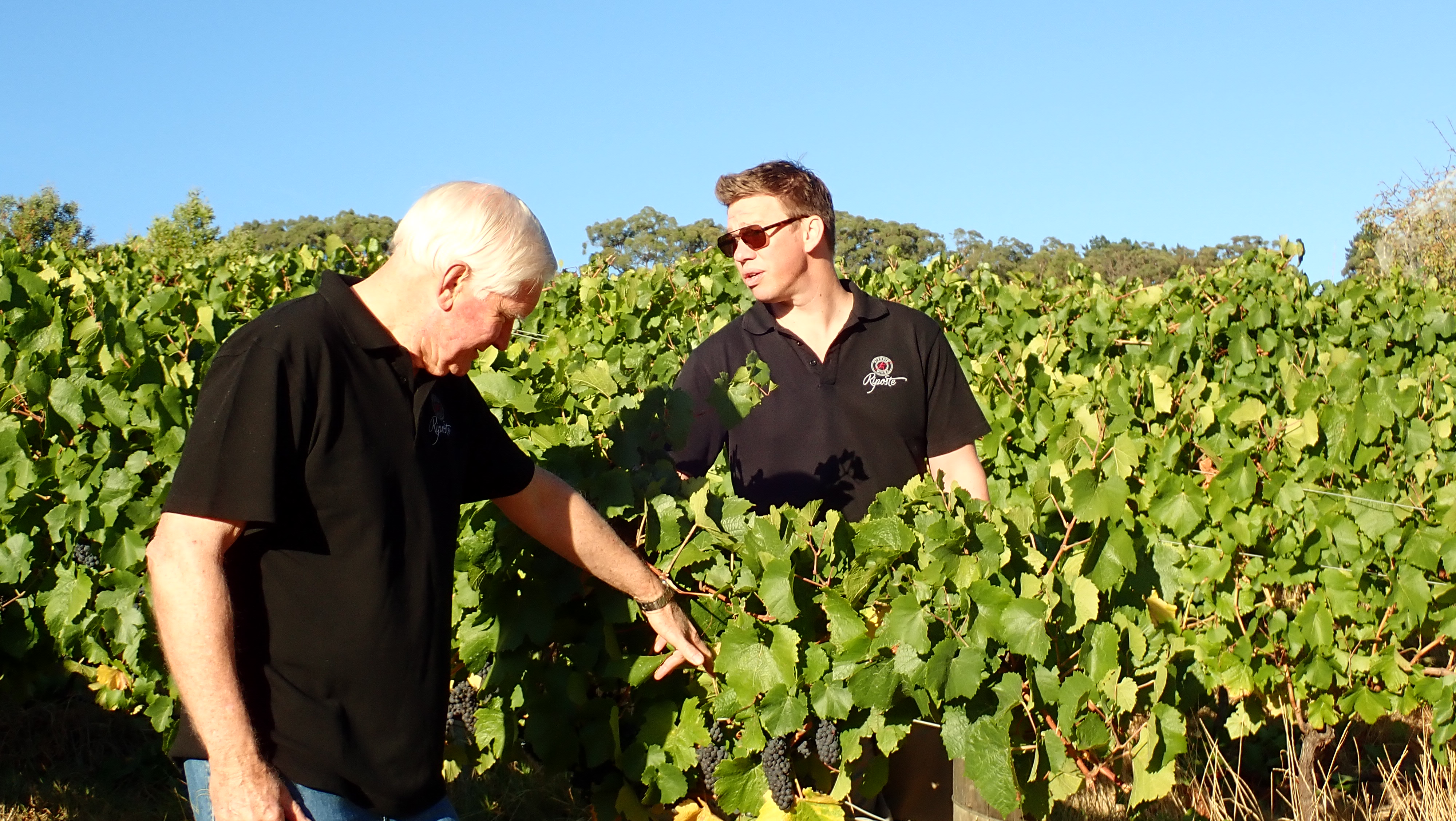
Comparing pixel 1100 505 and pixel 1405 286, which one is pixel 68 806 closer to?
pixel 1100 505

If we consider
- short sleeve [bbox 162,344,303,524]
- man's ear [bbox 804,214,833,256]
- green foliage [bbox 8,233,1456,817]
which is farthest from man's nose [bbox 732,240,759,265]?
short sleeve [bbox 162,344,303,524]

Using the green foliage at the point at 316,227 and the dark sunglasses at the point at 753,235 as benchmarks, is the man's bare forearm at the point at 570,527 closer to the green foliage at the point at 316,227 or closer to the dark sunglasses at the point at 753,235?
the dark sunglasses at the point at 753,235

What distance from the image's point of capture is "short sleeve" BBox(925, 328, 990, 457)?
302 centimetres

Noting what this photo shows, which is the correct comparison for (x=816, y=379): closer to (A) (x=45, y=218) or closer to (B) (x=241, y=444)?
(B) (x=241, y=444)

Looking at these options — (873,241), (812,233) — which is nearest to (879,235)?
(873,241)

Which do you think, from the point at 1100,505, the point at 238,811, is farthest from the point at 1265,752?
the point at 238,811

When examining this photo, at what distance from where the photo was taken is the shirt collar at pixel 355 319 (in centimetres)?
175

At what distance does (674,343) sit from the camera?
221 inches

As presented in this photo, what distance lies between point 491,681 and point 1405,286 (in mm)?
6996

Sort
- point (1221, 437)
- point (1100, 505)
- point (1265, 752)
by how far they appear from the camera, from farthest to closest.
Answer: point (1265, 752), point (1221, 437), point (1100, 505)

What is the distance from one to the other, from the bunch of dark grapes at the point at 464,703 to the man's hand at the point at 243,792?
103 cm

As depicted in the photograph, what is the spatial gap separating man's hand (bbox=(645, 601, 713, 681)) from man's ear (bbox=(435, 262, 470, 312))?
0.70m

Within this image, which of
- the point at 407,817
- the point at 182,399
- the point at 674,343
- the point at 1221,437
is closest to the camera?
the point at 407,817

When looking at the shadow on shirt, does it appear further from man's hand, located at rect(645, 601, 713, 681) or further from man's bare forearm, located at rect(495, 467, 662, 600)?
man's bare forearm, located at rect(495, 467, 662, 600)
